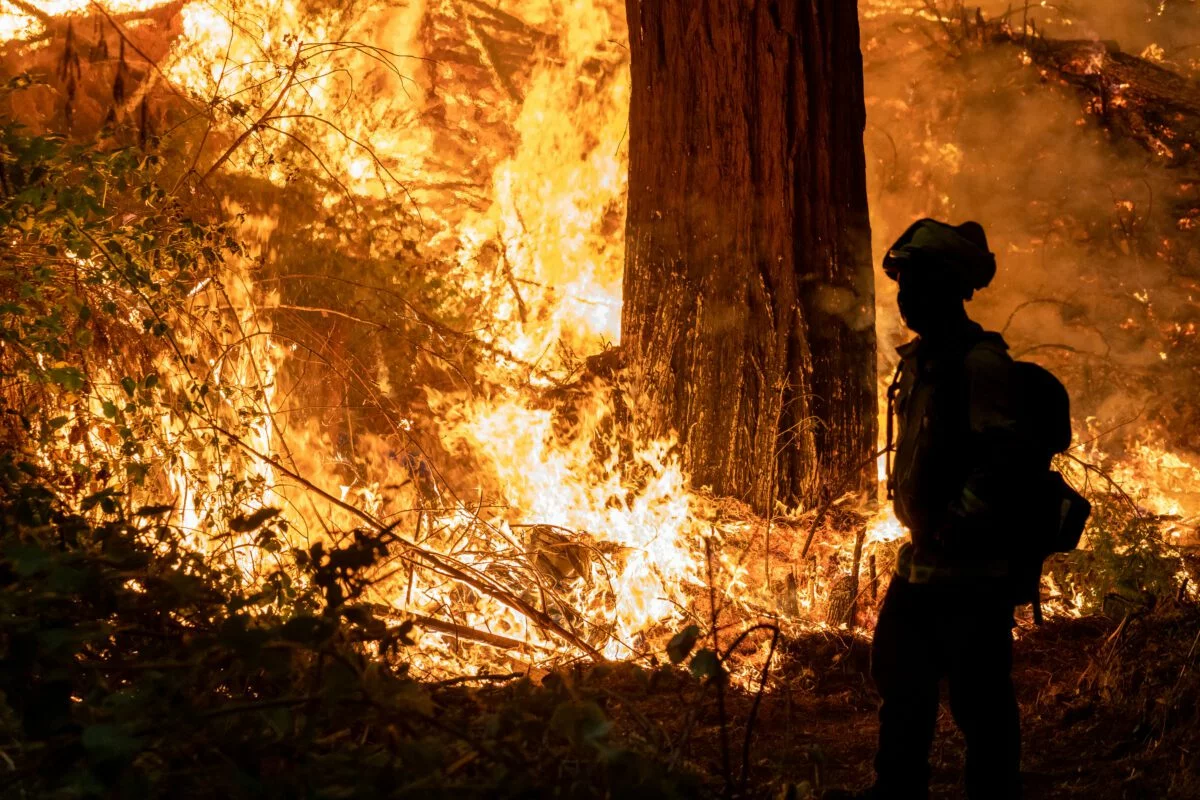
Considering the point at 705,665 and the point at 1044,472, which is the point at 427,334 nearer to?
the point at 1044,472

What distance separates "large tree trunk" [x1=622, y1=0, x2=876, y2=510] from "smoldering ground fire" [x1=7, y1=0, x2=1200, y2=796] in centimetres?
14

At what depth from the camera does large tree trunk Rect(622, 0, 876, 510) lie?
5.19m

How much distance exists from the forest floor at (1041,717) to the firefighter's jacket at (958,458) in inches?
34.5

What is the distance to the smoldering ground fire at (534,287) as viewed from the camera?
5.41 m

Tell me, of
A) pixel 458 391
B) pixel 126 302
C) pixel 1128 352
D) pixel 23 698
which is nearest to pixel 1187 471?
pixel 1128 352

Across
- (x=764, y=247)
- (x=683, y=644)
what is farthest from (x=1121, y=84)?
(x=683, y=644)

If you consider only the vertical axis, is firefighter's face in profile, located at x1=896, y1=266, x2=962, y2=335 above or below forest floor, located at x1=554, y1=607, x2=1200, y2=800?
above

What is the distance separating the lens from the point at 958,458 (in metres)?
3.35

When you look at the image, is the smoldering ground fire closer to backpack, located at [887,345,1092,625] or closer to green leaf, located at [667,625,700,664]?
backpack, located at [887,345,1092,625]

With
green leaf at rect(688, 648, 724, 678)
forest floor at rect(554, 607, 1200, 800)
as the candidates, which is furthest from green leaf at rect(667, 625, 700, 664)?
forest floor at rect(554, 607, 1200, 800)

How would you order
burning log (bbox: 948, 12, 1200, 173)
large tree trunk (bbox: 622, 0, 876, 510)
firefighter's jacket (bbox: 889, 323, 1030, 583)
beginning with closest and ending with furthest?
firefighter's jacket (bbox: 889, 323, 1030, 583) < large tree trunk (bbox: 622, 0, 876, 510) < burning log (bbox: 948, 12, 1200, 173)

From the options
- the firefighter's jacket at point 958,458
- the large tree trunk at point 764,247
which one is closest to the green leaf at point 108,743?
the firefighter's jacket at point 958,458

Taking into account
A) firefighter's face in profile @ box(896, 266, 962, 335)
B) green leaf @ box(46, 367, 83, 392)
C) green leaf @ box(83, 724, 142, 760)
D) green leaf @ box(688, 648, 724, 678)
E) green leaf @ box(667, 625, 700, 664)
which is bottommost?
green leaf @ box(83, 724, 142, 760)

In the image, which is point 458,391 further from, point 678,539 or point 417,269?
point 678,539
